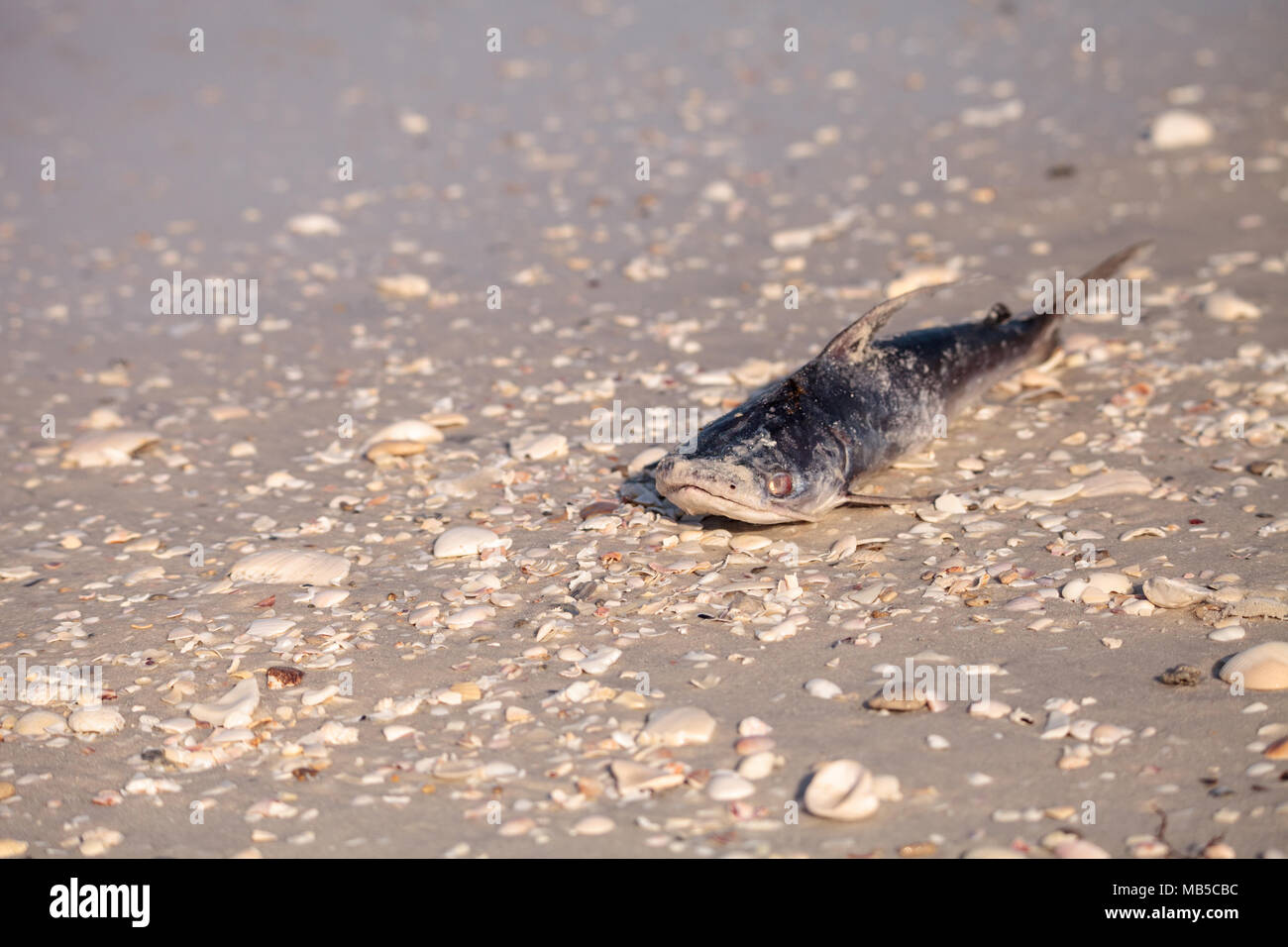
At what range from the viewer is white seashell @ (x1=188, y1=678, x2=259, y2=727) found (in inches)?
177

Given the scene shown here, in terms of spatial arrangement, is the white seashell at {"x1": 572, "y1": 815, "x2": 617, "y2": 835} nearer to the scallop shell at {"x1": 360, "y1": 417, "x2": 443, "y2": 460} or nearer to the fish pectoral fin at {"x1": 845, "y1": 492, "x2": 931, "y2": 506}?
the fish pectoral fin at {"x1": 845, "y1": 492, "x2": 931, "y2": 506}

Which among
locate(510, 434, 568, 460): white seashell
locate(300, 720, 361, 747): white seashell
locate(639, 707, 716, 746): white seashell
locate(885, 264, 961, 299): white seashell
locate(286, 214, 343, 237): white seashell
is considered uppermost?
locate(286, 214, 343, 237): white seashell

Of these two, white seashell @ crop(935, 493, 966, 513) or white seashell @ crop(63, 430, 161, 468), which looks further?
white seashell @ crop(63, 430, 161, 468)

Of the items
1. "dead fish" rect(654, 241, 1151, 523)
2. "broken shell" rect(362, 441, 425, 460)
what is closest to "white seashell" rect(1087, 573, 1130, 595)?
"dead fish" rect(654, 241, 1151, 523)

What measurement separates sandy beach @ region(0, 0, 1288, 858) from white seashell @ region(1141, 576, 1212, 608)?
12mm

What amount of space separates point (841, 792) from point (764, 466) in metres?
1.78

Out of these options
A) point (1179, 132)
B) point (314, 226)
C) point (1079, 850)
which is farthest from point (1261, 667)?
point (314, 226)

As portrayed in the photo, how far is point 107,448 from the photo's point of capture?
281 inches

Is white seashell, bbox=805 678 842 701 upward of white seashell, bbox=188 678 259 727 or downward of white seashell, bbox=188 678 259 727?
upward

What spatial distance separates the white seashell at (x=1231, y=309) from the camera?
7.79 metres

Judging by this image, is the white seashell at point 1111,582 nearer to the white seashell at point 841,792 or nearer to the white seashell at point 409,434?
the white seashell at point 841,792

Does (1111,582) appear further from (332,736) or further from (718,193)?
(718,193)

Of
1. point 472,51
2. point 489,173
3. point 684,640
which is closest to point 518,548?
point 684,640

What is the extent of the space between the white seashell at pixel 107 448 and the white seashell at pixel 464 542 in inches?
97.4
